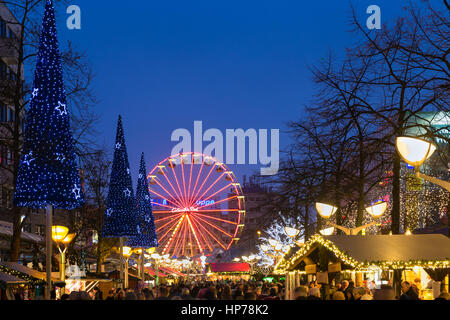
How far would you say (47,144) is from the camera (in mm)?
18672

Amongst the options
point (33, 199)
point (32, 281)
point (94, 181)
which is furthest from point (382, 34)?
point (94, 181)

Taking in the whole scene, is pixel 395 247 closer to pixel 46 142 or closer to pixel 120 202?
pixel 46 142

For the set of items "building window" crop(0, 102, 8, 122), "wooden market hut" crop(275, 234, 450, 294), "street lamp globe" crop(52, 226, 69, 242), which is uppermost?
"building window" crop(0, 102, 8, 122)

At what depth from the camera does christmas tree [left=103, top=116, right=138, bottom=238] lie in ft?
106

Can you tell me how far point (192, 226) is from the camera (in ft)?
205

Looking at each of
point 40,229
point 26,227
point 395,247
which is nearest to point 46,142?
point 395,247

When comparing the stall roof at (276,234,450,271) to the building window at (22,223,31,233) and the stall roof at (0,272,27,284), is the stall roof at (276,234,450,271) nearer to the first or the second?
the stall roof at (0,272,27,284)

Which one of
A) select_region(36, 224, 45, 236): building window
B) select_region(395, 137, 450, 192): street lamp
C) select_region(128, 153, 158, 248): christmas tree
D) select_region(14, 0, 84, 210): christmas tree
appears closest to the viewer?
select_region(395, 137, 450, 192): street lamp

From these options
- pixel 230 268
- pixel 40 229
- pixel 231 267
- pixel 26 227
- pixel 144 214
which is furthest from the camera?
pixel 231 267

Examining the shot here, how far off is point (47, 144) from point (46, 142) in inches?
2.4

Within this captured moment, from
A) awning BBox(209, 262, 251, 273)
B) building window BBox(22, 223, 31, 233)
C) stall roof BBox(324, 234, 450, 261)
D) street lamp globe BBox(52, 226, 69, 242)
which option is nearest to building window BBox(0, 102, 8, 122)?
building window BBox(22, 223, 31, 233)

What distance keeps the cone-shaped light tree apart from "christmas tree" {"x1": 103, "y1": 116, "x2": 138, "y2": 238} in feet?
43.1

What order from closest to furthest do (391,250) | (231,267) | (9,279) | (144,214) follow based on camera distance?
(391,250)
(9,279)
(144,214)
(231,267)

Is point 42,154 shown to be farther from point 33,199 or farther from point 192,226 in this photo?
point 192,226
